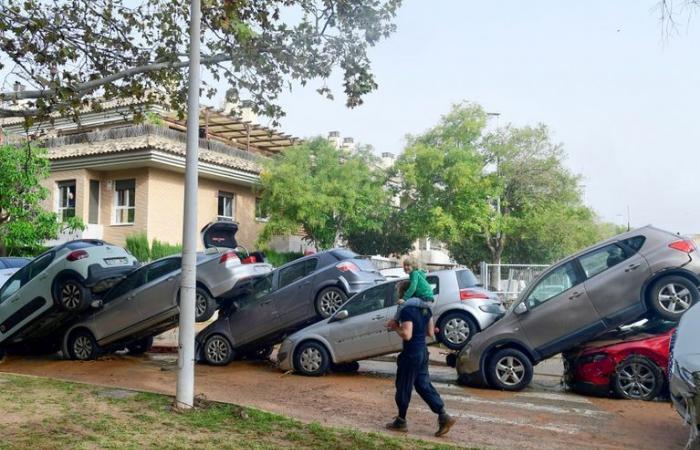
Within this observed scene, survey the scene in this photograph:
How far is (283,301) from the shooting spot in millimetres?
12516

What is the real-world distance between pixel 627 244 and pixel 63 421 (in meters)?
7.94

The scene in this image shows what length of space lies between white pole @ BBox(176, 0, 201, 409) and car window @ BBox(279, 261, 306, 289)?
417 centimetres

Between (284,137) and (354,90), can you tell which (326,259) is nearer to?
(354,90)

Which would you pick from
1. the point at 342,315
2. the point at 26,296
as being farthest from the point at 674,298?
the point at 26,296

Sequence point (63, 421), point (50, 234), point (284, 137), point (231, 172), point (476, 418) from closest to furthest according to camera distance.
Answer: point (63, 421)
point (476, 418)
point (50, 234)
point (231, 172)
point (284, 137)

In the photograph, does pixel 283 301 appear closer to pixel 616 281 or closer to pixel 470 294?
pixel 470 294

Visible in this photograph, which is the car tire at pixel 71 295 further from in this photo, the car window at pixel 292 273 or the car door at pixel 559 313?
the car door at pixel 559 313

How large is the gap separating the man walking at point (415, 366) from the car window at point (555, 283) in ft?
11.8

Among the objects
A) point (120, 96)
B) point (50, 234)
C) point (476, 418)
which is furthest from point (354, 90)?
point (50, 234)

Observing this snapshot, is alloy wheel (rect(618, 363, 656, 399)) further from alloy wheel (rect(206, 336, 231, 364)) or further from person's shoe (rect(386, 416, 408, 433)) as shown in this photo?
alloy wheel (rect(206, 336, 231, 364))

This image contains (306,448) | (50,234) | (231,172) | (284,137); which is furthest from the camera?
(284,137)

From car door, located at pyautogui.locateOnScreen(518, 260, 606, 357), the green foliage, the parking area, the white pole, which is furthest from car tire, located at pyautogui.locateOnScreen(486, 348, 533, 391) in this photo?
the green foliage

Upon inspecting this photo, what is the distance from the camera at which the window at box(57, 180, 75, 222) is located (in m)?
27.0

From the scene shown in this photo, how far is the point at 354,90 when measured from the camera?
36.8ft
